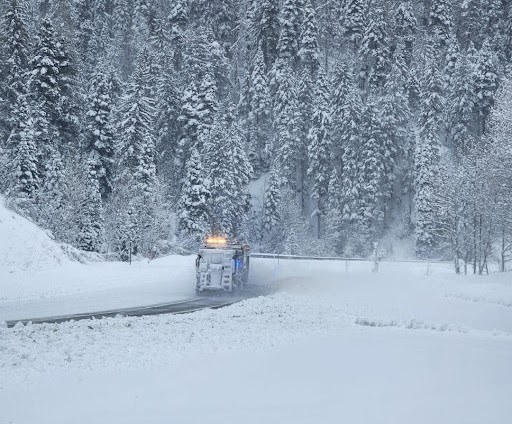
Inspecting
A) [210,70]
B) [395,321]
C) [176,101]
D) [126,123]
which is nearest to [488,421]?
[395,321]

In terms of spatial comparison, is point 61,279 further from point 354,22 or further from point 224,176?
point 354,22

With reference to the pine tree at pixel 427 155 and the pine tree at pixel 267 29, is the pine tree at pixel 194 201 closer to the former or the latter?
the pine tree at pixel 427 155

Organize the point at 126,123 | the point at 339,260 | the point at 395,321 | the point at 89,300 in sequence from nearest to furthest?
the point at 395,321
the point at 89,300
the point at 339,260
the point at 126,123

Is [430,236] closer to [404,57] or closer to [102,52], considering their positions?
[404,57]

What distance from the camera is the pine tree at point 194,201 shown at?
168ft

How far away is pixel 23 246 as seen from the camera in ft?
79.7

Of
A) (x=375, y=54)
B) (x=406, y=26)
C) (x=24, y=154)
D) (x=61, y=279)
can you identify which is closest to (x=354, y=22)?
(x=406, y=26)

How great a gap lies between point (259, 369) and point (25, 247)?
60.8 feet

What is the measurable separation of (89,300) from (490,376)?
13.9 metres

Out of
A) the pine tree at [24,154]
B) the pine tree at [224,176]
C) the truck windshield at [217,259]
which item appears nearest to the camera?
the truck windshield at [217,259]

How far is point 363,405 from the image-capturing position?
688 centimetres

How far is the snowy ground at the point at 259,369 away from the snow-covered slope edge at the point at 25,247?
436 inches

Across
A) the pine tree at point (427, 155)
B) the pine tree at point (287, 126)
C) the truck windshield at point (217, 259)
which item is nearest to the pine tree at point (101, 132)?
the pine tree at point (287, 126)

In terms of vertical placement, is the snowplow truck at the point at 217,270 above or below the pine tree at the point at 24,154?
below
